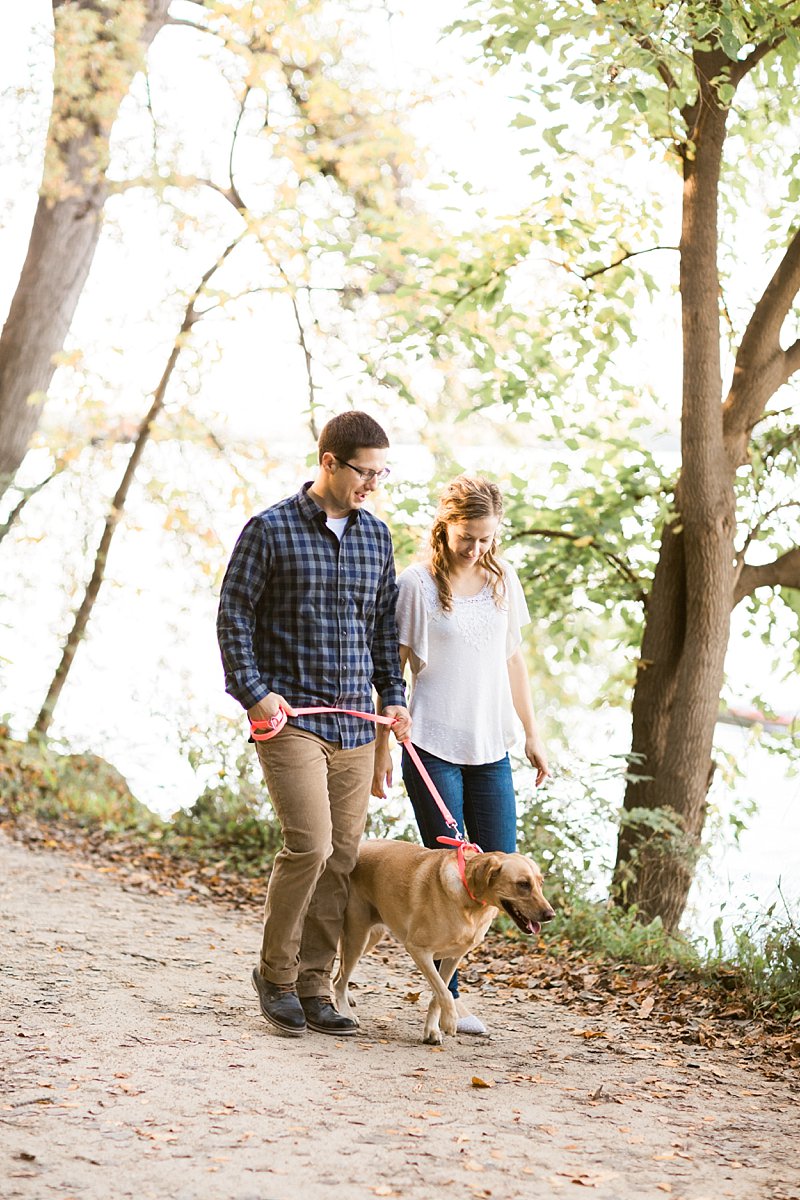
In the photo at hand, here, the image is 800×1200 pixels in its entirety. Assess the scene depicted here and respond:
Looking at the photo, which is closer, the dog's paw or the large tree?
the dog's paw

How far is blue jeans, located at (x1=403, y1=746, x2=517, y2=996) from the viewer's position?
465cm

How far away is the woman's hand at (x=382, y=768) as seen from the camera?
4.69m

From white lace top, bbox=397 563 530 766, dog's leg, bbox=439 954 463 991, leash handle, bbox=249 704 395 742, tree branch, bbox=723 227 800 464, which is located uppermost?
tree branch, bbox=723 227 800 464

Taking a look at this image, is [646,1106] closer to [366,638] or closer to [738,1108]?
[738,1108]

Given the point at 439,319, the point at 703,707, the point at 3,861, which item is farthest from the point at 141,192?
the point at 703,707

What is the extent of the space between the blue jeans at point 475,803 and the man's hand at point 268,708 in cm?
65

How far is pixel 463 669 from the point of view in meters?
4.63

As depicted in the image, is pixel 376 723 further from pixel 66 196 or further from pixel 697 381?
pixel 66 196

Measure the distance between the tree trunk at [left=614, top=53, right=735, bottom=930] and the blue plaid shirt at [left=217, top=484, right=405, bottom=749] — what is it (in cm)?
290

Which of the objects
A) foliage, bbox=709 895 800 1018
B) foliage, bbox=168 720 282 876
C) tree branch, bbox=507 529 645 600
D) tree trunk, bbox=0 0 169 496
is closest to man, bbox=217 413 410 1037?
foliage, bbox=709 895 800 1018

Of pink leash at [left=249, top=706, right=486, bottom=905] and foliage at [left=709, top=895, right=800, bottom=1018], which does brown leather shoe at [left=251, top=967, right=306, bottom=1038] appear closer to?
pink leash at [left=249, top=706, right=486, bottom=905]

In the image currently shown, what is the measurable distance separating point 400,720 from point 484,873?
644 millimetres

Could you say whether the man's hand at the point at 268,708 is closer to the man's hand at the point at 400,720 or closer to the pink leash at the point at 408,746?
the pink leash at the point at 408,746

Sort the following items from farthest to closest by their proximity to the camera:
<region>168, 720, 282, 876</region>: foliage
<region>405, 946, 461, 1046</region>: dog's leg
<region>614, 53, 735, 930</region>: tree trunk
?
<region>168, 720, 282, 876</region>: foliage < <region>614, 53, 735, 930</region>: tree trunk < <region>405, 946, 461, 1046</region>: dog's leg
